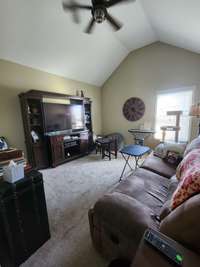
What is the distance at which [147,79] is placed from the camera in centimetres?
445

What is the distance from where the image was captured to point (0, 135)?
2.92 meters

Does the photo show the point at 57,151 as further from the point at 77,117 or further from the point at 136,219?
the point at 136,219

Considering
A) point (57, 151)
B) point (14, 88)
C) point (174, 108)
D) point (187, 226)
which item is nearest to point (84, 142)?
point (57, 151)

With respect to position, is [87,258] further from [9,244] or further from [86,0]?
[86,0]

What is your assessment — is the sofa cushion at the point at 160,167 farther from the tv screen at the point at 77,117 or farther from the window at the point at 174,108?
the tv screen at the point at 77,117

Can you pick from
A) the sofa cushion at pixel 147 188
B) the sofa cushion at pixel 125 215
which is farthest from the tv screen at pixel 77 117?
the sofa cushion at pixel 125 215

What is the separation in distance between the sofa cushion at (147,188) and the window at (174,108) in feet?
9.64

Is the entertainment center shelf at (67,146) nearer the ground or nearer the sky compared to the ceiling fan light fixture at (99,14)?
nearer the ground

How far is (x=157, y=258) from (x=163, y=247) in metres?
0.06

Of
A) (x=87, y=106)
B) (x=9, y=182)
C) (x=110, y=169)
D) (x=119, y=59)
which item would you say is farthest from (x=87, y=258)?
(x=119, y=59)

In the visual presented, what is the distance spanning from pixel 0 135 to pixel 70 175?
5.80ft

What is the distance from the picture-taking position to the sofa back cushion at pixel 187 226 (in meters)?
0.67

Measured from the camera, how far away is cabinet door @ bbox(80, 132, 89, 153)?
4203 mm

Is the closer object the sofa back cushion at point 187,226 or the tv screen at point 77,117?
the sofa back cushion at point 187,226
